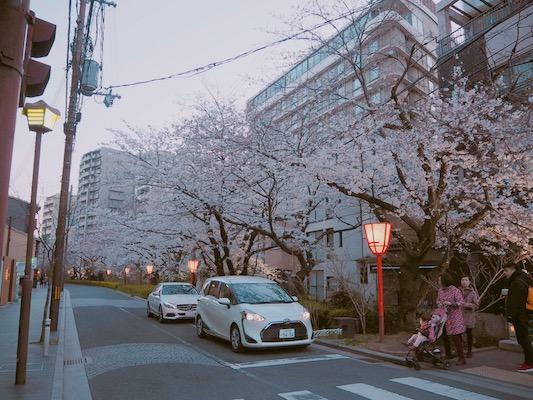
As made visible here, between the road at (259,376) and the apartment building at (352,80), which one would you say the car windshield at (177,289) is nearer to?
the apartment building at (352,80)

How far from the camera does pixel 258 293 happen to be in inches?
409

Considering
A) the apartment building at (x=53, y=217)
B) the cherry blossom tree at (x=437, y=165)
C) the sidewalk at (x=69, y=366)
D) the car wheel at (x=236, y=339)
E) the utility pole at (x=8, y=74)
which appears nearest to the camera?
the utility pole at (x=8, y=74)

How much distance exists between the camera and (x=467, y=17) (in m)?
19.1

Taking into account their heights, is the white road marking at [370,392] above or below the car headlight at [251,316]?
below

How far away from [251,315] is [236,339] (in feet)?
2.55

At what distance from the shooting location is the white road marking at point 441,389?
6.03 metres

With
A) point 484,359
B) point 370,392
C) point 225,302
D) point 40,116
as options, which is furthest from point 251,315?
point 40,116

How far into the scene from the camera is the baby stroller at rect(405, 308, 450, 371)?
7848mm

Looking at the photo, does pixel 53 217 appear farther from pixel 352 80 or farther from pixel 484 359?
pixel 484 359

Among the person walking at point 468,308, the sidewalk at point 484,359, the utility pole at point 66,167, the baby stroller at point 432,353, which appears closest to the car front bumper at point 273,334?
the sidewalk at point 484,359

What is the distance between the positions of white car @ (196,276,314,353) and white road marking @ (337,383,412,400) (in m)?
2.69

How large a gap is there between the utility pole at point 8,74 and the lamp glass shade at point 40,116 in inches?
195

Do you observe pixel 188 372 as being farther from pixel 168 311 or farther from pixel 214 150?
pixel 214 150

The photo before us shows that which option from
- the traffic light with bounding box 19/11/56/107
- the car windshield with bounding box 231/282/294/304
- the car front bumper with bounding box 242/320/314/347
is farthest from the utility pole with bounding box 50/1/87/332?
the traffic light with bounding box 19/11/56/107
